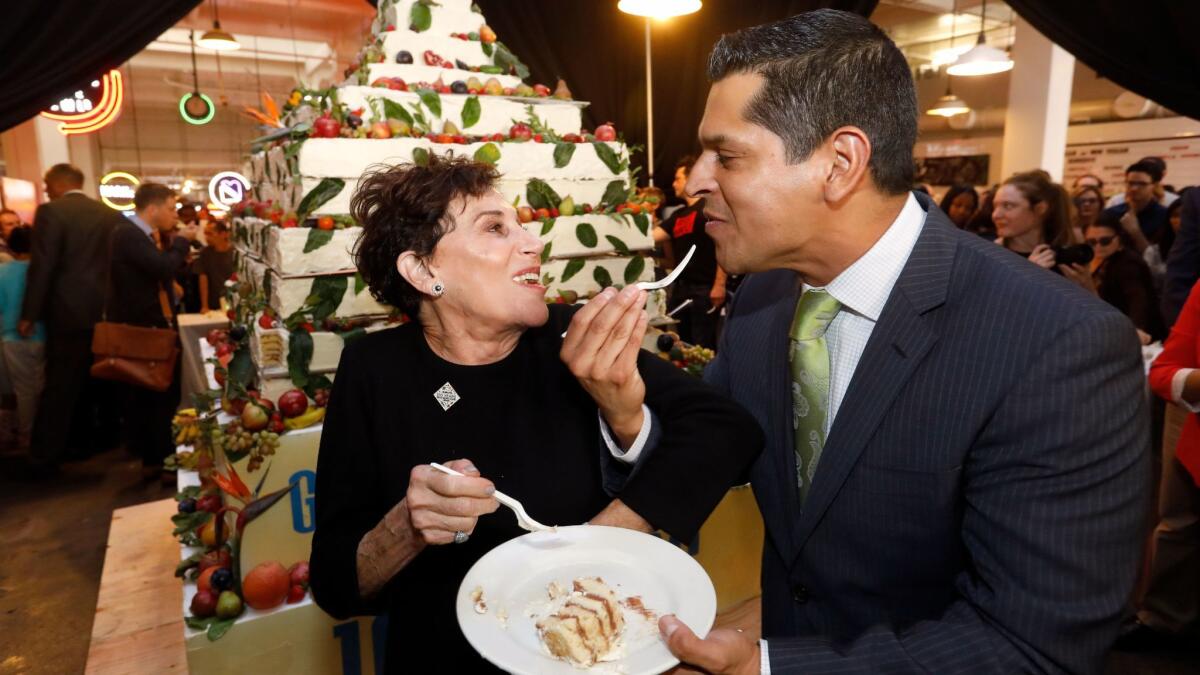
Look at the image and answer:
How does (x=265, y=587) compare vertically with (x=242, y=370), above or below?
below

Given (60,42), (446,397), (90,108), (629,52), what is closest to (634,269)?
(446,397)

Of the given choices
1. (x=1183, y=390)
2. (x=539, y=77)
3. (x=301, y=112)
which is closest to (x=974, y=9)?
(x=539, y=77)

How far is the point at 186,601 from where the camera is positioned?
94.2 inches

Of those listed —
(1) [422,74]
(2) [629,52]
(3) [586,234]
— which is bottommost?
(3) [586,234]

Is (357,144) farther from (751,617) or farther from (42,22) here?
(751,617)

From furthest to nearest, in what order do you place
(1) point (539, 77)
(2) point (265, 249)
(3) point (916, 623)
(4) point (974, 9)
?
(4) point (974, 9) < (1) point (539, 77) < (2) point (265, 249) < (3) point (916, 623)

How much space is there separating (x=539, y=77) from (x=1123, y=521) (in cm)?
553

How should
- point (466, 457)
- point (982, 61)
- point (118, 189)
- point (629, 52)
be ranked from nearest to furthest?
point (466, 457) → point (629, 52) → point (982, 61) → point (118, 189)

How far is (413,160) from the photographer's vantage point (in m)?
2.74

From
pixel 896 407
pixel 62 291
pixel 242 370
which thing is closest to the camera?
pixel 896 407

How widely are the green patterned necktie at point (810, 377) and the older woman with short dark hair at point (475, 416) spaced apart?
120 mm

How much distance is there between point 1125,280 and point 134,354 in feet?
18.1

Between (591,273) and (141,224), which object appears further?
Result: (141,224)

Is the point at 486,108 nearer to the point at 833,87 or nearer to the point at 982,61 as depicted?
the point at 833,87
